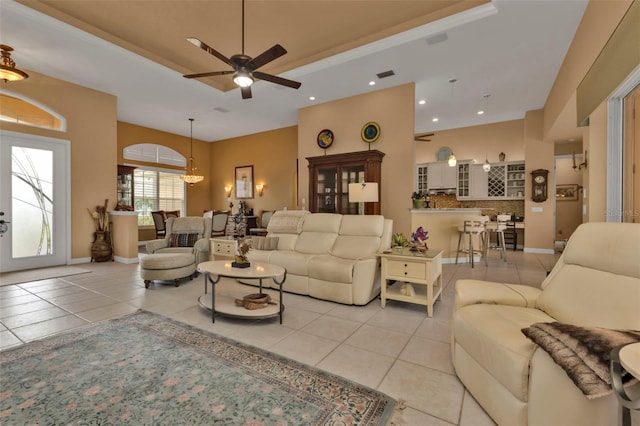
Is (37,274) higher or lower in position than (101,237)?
lower

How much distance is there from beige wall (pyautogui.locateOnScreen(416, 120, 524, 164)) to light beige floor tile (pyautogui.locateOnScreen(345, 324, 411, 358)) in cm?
737

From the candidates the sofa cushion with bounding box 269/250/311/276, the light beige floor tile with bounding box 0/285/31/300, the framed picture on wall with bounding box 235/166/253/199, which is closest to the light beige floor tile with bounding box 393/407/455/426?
the sofa cushion with bounding box 269/250/311/276

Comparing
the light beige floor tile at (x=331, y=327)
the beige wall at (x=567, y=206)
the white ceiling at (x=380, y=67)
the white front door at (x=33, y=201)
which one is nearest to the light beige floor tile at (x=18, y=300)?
the white front door at (x=33, y=201)

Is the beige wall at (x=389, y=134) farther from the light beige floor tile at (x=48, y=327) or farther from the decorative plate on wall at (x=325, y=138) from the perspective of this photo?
the light beige floor tile at (x=48, y=327)

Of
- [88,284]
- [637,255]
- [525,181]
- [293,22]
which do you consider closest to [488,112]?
[525,181]

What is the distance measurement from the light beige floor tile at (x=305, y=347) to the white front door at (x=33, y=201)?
5321mm

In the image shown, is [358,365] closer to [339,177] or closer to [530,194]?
[339,177]

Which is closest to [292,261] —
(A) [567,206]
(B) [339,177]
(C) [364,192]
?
(C) [364,192]

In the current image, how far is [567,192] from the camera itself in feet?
25.9

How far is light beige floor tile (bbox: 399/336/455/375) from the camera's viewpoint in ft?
6.61

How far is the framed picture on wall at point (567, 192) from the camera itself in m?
7.81

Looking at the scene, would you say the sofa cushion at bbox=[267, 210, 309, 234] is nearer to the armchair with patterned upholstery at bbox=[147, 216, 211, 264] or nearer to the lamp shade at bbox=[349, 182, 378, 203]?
the lamp shade at bbox=[349, 182, 378, 203]

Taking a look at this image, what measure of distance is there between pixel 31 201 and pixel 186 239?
292 cm

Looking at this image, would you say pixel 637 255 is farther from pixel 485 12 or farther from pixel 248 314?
pixel 485 12
